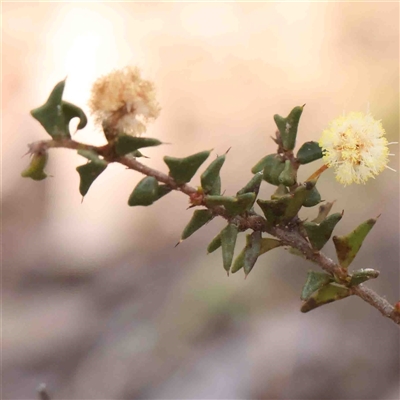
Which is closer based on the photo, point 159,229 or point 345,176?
point 345,176

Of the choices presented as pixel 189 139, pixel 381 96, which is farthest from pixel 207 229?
pixel 381 96

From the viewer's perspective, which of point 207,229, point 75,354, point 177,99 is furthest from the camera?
point 177,99

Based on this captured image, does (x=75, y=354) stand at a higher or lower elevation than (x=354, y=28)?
lower

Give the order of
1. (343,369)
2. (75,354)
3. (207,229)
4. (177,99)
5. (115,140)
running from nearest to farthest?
1. (115,140)
2. (343,369)
3. (75,354)
4. (207,229)
5. (177,99)

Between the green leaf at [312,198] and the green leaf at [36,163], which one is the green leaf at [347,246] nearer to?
the green leaf at [312,198]

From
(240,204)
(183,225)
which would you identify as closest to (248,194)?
(240,204)

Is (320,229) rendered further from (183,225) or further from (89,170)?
(183,225)

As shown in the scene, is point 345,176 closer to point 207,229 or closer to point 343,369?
point 343,369
